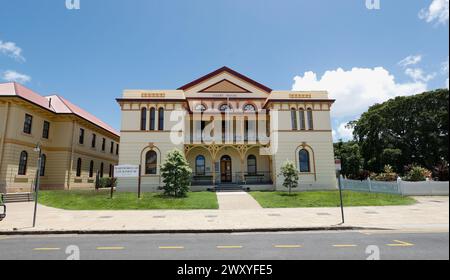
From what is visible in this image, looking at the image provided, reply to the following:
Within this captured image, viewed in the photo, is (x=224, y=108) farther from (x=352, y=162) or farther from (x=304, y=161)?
(x=352, y=162)

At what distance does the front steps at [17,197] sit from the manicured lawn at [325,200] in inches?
698

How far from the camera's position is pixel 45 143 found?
24641 millimetres

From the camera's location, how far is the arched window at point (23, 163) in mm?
21484

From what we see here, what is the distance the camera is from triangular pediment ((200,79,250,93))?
28.8m

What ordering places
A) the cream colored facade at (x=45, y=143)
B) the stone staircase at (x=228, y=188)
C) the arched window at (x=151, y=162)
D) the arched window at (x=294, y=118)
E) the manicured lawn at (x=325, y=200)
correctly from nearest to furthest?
the manicured lawn at (x=325, y=200)
the cream colored facade at (x=45, y=143)
the stone staircase at (x=228, y=188)
the arched window at (x=151, y=162)
the arched window at (x=294, y=118)

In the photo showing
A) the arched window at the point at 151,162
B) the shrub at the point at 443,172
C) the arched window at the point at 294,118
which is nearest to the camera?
the shrub at the point at 443,172

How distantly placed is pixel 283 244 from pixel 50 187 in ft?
83.3

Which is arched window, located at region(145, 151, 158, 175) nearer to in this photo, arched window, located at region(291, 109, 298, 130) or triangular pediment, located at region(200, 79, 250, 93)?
triangular pediment, located at region(200, 79, 250, 93)

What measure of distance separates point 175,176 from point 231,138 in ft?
27.9

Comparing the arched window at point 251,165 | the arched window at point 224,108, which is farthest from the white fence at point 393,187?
the arched window at point 224,108

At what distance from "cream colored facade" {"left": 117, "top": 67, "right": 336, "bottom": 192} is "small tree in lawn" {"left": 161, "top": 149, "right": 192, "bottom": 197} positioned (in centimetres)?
447

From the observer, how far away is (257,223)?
10.7 meters

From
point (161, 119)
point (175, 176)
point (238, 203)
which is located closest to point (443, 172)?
point (238, 203)

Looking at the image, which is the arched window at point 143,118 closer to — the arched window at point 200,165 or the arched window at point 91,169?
the arched window at point 200,165
